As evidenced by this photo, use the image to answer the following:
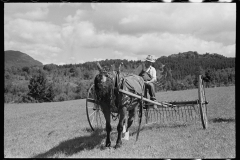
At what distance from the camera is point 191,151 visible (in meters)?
5.23

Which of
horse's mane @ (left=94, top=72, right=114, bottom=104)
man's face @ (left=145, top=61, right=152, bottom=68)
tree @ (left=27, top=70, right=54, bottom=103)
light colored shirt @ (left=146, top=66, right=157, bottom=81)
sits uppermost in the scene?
man's face @ (left=145, top=61, right=152, bottom=68)

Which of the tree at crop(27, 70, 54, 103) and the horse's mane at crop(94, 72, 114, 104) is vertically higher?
the horse's mane at crop(94, 72, 114, 104)

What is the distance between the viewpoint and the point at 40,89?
54.8 metres

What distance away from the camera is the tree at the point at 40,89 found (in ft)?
177

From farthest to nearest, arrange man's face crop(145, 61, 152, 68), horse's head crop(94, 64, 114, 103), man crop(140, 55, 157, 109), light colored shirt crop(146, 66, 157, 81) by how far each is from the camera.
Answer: man's face crop(145, 61, 152, 68), light colored shirt crop(146, 66, 157, 81), man crop(140, 55, 157, 109), horse's head crop(94, 64, 114, 103)

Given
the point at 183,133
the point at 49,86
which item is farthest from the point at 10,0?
the point at 49,86

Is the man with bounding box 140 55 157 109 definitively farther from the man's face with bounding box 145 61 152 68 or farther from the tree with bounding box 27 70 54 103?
the tree with bounding box 27 70 54 103

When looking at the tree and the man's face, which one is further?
the tree

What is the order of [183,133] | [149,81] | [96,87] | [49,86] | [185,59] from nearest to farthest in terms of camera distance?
1. [96,87]
2. [183,133]
3. [149,81]
4. [49,86]
5. [185,59]

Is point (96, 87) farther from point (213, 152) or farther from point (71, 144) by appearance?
point (213, 152)

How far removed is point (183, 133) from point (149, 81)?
2.43 meters

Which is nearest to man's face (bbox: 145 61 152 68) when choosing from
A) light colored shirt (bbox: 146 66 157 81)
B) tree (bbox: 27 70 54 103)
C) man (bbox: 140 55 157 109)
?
man (bbox: 140 55 157 109)

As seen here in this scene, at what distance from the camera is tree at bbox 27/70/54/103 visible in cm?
5397

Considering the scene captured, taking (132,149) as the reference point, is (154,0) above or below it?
above
